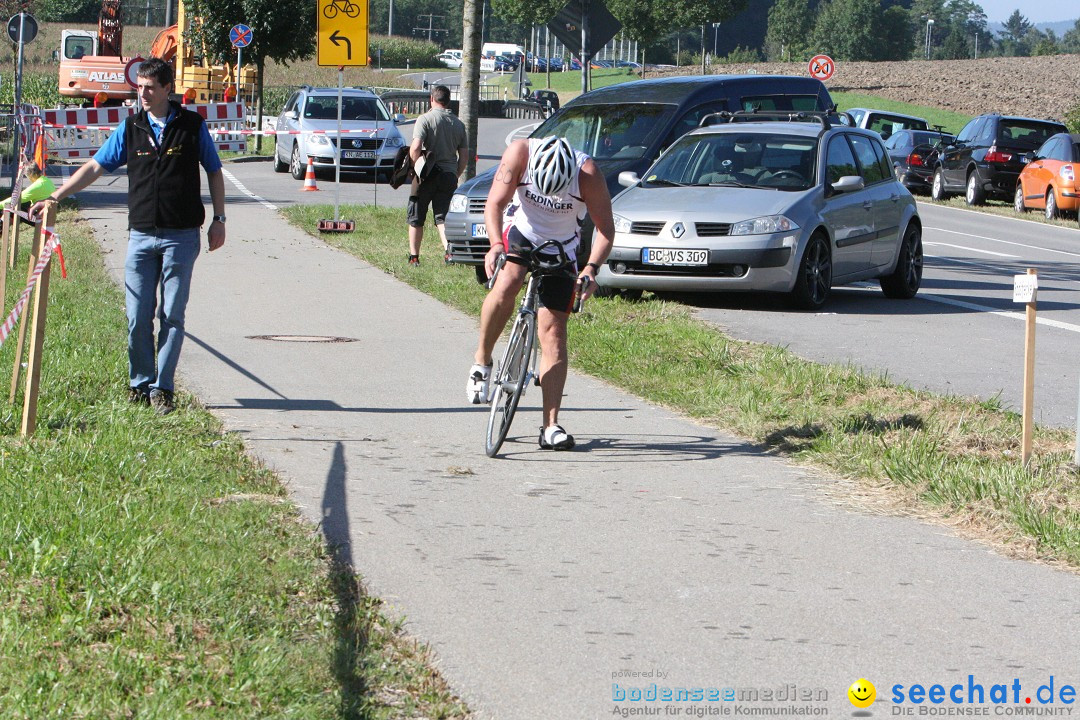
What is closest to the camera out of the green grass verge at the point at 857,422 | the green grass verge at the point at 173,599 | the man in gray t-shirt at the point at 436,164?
the green grass verge at the point at 173,599

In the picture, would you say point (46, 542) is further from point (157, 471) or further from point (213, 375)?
point (213, 375)

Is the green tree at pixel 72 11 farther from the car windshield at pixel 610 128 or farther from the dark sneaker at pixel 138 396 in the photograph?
the dark sneaker at pixel 138 396

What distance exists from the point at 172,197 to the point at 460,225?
7064 millimetres

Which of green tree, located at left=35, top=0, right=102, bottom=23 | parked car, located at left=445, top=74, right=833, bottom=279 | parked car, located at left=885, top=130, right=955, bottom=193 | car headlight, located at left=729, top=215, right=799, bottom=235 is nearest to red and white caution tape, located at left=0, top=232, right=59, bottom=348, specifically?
car headlight, located at left=729, top=215, right=799, bottom=235

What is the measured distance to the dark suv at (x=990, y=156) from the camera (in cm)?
3106

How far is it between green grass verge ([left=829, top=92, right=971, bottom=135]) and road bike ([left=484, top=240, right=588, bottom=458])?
5823 cm

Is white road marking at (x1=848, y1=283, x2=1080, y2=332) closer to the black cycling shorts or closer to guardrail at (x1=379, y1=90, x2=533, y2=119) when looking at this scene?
the black cycling shorts

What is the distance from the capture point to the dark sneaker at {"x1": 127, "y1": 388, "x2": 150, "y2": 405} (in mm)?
7761

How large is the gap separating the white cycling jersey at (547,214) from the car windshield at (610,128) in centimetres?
835

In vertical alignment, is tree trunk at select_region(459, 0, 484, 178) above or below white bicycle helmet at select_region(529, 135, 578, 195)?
above

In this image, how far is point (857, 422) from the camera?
8023 mm

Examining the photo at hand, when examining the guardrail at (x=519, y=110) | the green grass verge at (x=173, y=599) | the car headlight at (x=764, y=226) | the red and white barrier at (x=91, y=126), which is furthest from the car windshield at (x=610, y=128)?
the guardrail at (x=519, y=110)

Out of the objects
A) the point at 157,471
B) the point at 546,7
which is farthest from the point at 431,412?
the point at 546,7

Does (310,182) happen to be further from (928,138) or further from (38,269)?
(38,269)
